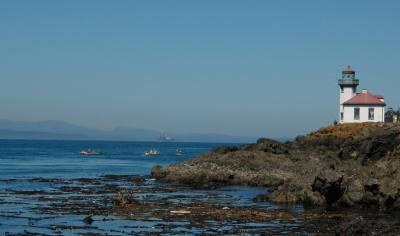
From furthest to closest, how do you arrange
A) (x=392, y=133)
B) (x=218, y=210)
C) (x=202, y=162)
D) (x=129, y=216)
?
(x=202, y=162), (x=392, y=133), (x=218, y=210), (x=129, y=216)

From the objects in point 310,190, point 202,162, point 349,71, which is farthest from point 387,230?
point 349,71

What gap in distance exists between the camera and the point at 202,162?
70.1 m

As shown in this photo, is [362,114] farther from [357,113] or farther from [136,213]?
[136,213]

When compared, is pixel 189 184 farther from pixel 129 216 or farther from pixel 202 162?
pixel 129 216

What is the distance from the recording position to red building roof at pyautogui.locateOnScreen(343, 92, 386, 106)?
311 feet

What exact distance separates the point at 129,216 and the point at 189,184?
26789mm

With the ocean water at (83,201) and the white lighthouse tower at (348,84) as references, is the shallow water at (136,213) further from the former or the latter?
the white lighthouse tower at (348,84)

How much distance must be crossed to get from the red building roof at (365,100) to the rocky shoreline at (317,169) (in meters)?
7.68

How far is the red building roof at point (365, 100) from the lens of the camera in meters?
94.7

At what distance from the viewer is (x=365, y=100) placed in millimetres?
95438

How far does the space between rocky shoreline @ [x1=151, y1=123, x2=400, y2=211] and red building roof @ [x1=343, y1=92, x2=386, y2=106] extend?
7.68 metres

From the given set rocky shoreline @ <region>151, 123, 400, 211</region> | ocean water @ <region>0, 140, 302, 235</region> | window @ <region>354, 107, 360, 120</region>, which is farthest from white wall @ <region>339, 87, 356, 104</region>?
ocean water @ <region>0, 140, 302, 235</region>

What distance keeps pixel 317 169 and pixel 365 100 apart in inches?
1574

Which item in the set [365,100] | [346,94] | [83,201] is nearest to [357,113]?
[365,100]
